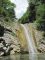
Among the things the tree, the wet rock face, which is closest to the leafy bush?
the wet rock face

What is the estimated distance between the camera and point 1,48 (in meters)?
38.1

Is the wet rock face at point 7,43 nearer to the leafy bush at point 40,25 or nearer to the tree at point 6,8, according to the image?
the leafy bush at point 40,25

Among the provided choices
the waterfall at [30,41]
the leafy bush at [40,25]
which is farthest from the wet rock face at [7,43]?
the leafy bush at [40,25]

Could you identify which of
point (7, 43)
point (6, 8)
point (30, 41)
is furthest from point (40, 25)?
point (6, 8)

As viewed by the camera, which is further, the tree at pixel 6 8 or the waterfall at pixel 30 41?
the tree at pixel 6 8

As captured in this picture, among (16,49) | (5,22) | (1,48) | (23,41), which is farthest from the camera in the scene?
(5,22)

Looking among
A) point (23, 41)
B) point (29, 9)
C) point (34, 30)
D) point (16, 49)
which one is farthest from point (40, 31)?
point (29, 9)

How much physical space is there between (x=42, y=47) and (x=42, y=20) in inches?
307

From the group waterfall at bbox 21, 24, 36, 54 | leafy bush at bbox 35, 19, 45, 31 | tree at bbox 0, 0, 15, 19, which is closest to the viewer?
waterfall at bbox 21, 24, 36, 54

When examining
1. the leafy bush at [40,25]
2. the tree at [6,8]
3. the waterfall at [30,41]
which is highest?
the tree at [6,8]

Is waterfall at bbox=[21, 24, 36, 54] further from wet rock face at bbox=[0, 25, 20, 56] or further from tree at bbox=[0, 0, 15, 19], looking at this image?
tree at bbox=[0, 0, 15, 19]

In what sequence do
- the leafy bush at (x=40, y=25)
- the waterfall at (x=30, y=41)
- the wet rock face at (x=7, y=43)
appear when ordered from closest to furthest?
the wet rock face at (x=7, y=43), the waterfall at (x=30, y=41), the leafy bush at (x=40, y=25)

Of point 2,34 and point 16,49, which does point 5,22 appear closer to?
point 2,34

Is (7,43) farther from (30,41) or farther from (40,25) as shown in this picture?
(40,25)
